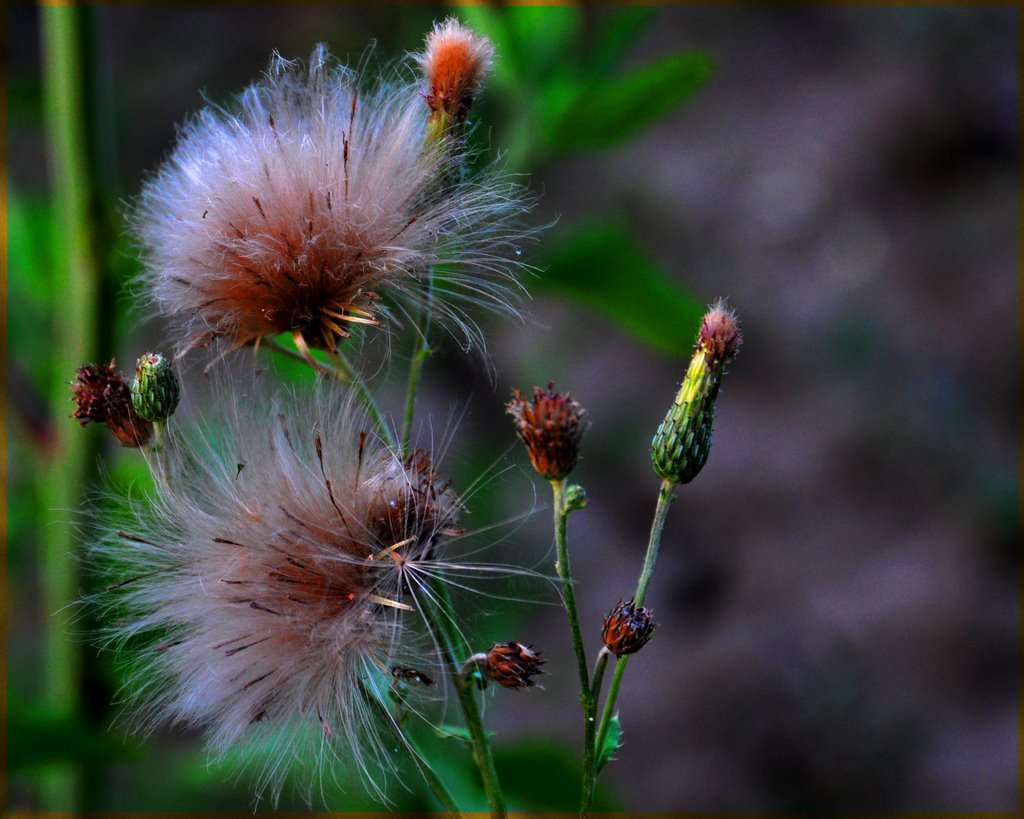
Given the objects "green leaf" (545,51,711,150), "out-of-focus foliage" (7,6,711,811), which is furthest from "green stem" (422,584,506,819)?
"green leaf" (545,51,711,150)

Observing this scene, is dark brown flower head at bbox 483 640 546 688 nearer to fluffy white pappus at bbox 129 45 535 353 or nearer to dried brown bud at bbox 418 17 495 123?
fluffy white pappus at bbox 129 45 535 353

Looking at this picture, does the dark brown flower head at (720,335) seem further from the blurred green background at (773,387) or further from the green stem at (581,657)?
the blurred green background at (773,387)

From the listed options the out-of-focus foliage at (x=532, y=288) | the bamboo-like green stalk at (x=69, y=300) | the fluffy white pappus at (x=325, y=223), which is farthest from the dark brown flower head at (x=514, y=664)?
the bamboo-like green stalk at (x=69, y=300)

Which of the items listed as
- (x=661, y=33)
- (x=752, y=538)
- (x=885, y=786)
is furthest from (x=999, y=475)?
(x=661, y=33)

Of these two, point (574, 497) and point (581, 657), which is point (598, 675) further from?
point (574, 497)

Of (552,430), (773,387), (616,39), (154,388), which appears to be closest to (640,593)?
(552,430)

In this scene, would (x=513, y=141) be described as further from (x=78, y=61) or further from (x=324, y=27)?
(x=324, y=27)
